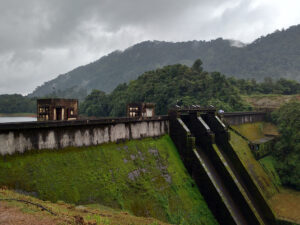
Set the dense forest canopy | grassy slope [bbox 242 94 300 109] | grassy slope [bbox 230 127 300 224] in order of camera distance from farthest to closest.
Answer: grassy slope [bbox 242 94 300 109] → the dense forest canopy → grassy slope [bbox 230 127 300 224]

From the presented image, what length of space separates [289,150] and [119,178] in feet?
127

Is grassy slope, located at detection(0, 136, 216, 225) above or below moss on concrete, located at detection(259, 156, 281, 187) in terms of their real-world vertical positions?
above

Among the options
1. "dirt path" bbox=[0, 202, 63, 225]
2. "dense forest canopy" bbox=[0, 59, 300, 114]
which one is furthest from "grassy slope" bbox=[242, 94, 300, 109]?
"dirt path" bbox=[0, 202, 63, 225]

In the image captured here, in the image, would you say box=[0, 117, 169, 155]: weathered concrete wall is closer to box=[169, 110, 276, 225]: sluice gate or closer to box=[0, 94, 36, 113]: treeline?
box=[169, 110, 276, 225]: sluice gate

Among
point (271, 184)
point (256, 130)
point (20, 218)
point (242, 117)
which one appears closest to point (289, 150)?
point (271, 184)

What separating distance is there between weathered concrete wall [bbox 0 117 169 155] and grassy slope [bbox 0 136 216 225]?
0.65 m

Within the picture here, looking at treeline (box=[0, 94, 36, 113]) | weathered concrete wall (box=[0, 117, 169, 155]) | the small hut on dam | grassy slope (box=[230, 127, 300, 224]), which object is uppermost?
treeline (box=[0, 94, 36, 113])

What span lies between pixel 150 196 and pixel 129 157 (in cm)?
438

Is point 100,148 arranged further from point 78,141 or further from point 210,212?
point 210,212

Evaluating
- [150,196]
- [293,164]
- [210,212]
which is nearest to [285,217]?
[210,212]

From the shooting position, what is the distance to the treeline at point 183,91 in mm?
75312

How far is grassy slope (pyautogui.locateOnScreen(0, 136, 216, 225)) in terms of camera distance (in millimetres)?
15886

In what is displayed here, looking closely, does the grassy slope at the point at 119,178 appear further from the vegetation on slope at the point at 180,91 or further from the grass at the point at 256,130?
the vegetation on slope at the point at 180,91

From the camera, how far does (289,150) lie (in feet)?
147
